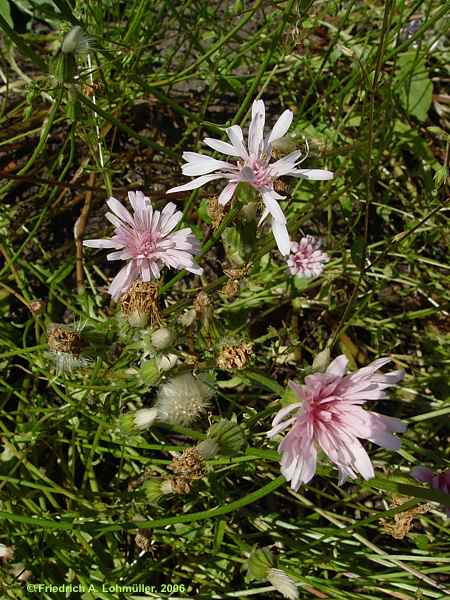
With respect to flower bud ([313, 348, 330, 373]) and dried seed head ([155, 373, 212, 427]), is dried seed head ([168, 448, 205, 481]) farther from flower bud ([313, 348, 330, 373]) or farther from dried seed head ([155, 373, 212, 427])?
flower bud ([313, 348, 330, 373])

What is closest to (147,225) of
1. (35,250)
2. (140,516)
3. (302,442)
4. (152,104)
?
(302,442)

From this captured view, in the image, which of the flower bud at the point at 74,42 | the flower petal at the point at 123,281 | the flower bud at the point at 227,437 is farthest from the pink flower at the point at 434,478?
the flower bud at the point at 74,42

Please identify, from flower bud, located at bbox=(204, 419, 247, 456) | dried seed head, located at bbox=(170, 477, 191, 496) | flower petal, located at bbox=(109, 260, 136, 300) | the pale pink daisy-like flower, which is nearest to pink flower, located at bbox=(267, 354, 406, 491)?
flower bud, located at bbox=(204, 419, 247, 456)

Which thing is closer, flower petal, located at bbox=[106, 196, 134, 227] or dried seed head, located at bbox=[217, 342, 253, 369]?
dried seed head, located at bbox=[217, 342, 253, 369]

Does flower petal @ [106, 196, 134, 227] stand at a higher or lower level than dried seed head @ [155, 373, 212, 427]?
higher

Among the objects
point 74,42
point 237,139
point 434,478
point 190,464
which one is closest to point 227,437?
point 190,464

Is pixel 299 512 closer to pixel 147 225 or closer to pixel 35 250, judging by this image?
pixel 147 225

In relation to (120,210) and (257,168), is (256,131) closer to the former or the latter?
(257,168)
